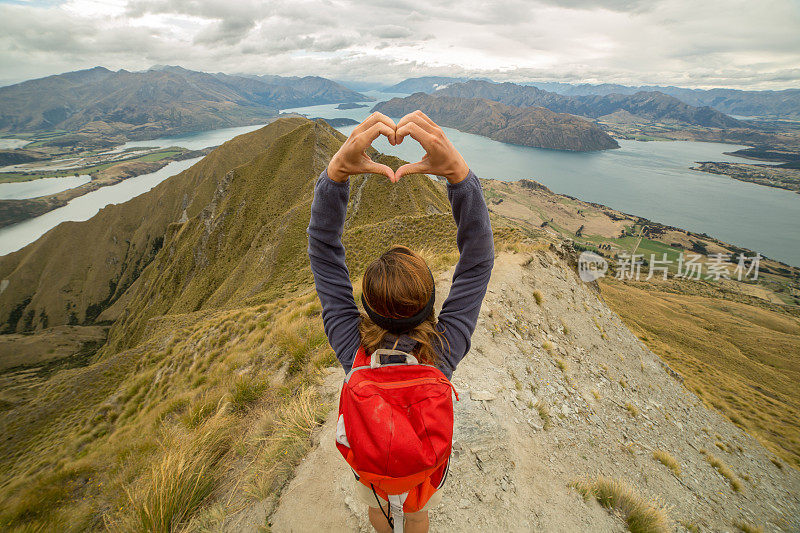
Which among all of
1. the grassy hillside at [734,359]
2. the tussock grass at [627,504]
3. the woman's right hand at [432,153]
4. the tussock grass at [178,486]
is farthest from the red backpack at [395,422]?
the grassy hillside at [734,359]

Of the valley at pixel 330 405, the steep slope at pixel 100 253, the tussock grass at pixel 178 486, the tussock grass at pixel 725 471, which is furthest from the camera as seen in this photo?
the steep slope at pixel 100 253

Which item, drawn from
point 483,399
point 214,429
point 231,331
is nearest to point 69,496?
point 214,429

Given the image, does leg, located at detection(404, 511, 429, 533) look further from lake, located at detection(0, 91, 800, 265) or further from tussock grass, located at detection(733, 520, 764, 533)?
lake, located at detection(0, 91, 800, 265)

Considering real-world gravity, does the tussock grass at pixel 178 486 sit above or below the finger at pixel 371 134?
below

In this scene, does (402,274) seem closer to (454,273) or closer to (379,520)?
(454,273)

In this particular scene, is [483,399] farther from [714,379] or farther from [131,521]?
[714,379]

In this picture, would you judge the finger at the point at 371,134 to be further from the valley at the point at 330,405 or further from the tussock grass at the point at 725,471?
the tussock grass at the point at 725,471

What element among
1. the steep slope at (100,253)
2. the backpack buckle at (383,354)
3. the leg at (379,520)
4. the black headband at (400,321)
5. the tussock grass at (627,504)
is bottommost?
the steep slope at (100,253)
